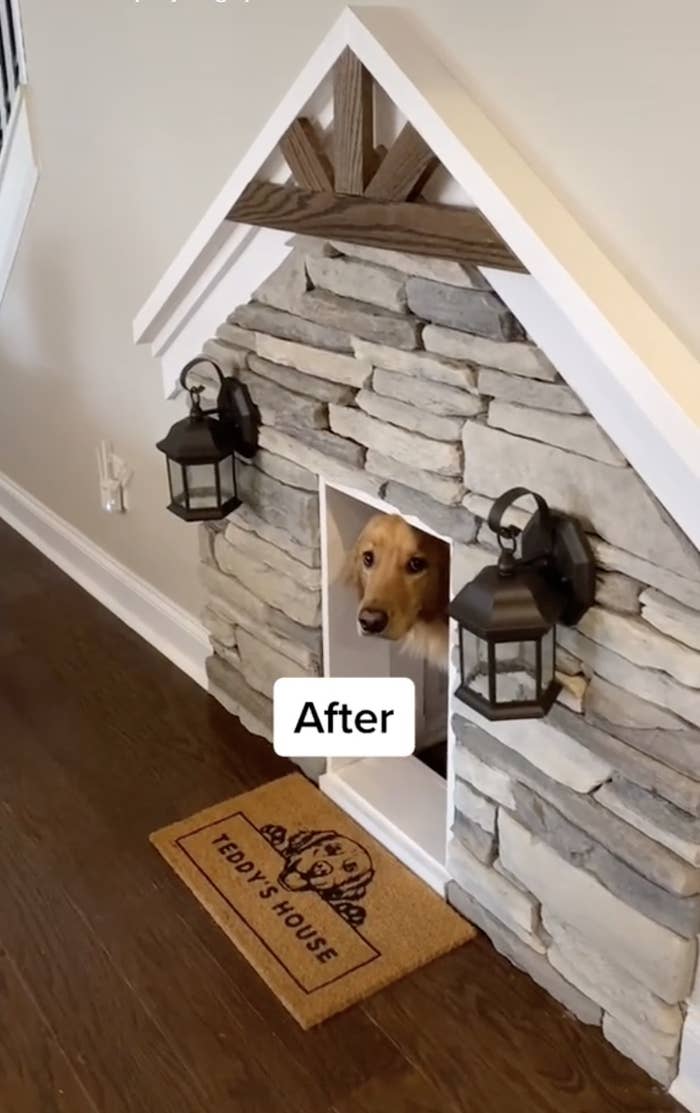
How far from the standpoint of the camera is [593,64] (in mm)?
1300

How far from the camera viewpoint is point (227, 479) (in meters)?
2.17

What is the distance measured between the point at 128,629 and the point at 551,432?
1.63 m

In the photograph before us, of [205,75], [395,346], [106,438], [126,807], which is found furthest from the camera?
[106,438]

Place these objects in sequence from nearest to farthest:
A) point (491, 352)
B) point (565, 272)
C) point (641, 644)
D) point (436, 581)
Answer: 1. point (565, 272)
2. point (641, 644)
3. point (491, 352)
4. point (436, 581)

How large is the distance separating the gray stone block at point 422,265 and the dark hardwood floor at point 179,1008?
106 centimetres

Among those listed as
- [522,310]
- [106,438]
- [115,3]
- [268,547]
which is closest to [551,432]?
[522,310]

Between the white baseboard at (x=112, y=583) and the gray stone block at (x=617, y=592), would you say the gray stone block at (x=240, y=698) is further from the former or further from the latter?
the gray stone block at (x=617, y=592)

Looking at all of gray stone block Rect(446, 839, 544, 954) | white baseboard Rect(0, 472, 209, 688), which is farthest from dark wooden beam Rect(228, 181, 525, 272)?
white baseboard Rect(0, 472, 209, 688)

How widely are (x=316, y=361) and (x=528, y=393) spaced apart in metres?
0.52

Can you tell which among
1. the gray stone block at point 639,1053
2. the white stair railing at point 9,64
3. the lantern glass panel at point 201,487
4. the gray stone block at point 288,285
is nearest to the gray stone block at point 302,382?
the gray stone block at point 288,285

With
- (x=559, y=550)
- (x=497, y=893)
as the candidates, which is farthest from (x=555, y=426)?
(x=497, y=893)

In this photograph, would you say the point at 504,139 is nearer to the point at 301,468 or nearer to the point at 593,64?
the point at 593,64

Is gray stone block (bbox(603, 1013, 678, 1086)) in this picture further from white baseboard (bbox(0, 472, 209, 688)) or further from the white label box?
white baseboard (bbox(0, 472, 209, 688))

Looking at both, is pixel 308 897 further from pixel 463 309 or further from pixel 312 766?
pixel 463 309
